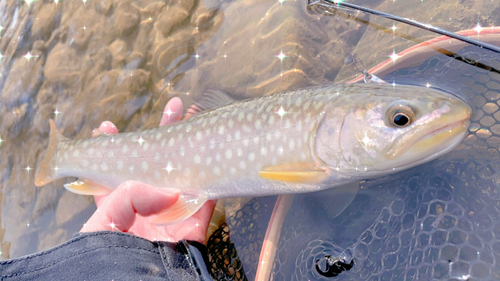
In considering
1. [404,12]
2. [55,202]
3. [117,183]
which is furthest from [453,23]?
[55,202]

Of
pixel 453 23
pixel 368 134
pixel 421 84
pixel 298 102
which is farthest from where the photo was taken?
pixel 453 23

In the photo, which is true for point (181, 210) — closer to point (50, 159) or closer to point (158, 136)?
point (158, 136)

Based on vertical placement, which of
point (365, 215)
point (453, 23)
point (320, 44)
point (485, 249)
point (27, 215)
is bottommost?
point (27, 215)

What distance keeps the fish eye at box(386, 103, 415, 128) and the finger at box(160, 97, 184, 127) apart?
1.94 m

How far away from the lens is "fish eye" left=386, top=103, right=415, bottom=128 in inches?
60.9

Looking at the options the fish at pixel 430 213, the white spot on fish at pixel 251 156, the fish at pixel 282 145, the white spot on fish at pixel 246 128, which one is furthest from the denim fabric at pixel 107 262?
the white spot on fish at pixel 246 128

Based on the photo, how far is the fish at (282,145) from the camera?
1569 mm

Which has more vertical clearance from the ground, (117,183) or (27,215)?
(117,183)

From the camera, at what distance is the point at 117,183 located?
2.46 meters

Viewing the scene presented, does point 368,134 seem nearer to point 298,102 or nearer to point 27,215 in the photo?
point 298,102

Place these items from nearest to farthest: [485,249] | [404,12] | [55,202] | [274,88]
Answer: [485,249], [404,12], [274,88], [55,202]

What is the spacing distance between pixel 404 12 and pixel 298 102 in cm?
146

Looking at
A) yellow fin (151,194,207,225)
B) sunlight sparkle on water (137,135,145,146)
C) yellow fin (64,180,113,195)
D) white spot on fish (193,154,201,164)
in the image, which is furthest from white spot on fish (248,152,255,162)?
yellow fin (64,180,113,195)

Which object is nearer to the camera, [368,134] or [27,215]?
[368,134]
